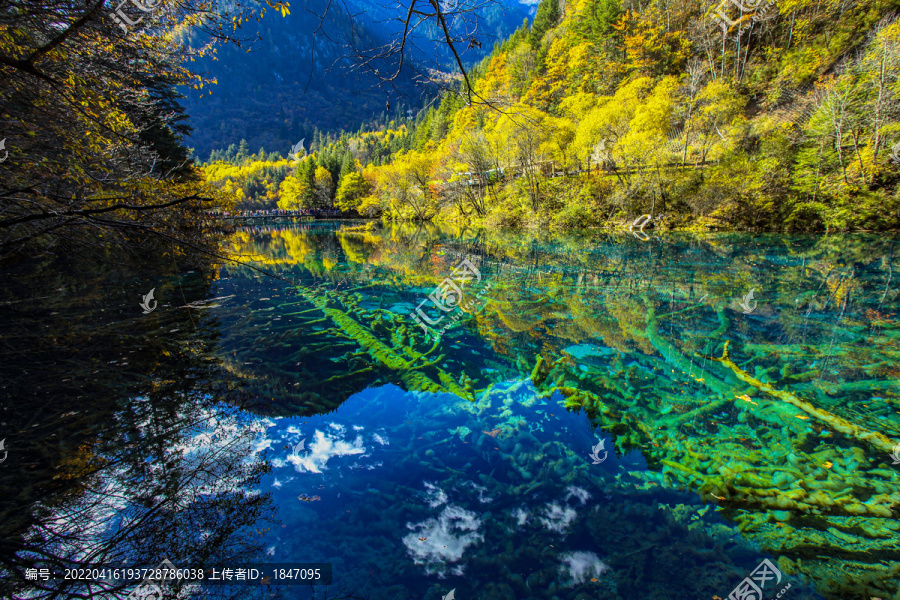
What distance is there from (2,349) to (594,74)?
171ft

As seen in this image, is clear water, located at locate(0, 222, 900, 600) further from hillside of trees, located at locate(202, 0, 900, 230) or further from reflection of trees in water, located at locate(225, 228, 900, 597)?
hillside of trees, located at locate(202, 0, 900, 230)

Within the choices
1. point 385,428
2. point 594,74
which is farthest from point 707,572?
point 594,74

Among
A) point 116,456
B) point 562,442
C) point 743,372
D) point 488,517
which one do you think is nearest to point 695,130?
point 743,372

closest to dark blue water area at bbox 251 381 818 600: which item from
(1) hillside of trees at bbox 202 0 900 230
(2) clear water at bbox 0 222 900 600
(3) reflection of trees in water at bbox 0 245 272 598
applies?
(2) clear water at bbox 0 222 900 600

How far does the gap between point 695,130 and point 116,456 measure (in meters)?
35.7

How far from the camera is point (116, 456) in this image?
3.54 meters

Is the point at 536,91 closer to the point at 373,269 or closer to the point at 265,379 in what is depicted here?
the point at 373,269

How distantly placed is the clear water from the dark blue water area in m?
0.02

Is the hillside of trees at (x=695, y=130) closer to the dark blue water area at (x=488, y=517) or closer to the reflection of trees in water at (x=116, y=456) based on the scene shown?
the dark blue water area at (x=488, y=517)

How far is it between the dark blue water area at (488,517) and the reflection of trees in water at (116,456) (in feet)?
1.47

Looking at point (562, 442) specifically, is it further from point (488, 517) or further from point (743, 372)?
point (743, 372)

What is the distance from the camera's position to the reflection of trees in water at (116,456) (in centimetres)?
257

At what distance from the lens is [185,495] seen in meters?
3.10

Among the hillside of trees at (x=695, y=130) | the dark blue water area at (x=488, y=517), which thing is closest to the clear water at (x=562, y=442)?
the dark blue water area at (x=488, y=517)
